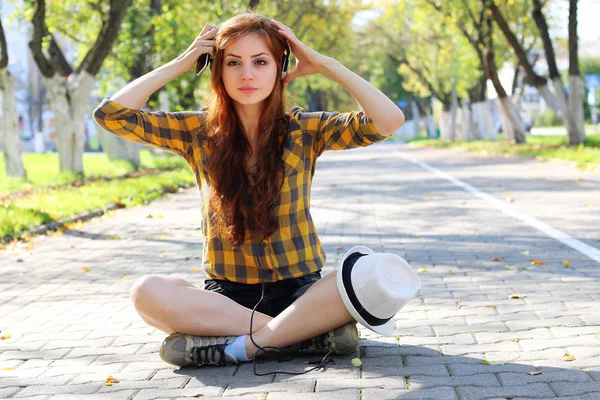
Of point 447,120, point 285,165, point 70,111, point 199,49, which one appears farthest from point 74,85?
point 447,120

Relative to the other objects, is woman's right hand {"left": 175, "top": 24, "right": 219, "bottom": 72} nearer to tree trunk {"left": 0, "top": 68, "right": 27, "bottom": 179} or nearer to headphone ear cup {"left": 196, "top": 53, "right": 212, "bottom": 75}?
headphone ear cup {"left": 196, "top": 53, "right": 212, "bottom": 75}

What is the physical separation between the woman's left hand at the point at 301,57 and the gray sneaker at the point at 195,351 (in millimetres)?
1295

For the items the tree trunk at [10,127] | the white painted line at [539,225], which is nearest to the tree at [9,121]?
the tree trunk at [10,127]

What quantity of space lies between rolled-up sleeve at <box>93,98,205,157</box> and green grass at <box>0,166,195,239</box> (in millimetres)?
6790

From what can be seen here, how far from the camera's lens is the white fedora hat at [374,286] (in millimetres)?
4305

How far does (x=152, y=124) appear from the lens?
15.2 ft

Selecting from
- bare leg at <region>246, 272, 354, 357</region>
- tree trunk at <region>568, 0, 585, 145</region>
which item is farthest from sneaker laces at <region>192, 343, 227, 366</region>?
tree trunk at <region>568, 0, 585, 145</region>

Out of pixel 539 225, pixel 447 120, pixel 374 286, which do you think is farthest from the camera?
pixel 447 120

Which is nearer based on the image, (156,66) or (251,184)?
(251,184)

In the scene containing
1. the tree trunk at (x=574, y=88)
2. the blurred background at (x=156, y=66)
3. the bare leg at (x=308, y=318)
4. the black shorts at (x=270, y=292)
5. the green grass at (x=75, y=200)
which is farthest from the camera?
the tree trunk at (x=574, y=88)

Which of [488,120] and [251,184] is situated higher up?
[251,184]

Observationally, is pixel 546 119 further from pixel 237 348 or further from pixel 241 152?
pixel 237 348

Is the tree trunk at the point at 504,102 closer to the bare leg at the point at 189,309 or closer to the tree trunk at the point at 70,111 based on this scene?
the tree trunk at the point at 70,111

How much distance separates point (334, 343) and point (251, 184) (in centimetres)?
84
